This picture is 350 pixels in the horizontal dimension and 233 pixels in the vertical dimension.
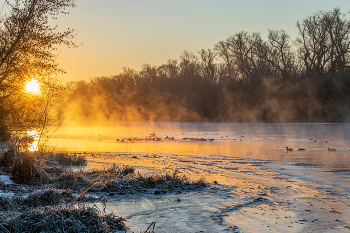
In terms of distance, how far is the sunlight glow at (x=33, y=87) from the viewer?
1098 cm

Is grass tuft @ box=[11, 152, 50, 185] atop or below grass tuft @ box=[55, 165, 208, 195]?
atop

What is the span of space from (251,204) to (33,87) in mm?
7793

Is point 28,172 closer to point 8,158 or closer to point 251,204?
point 8,158

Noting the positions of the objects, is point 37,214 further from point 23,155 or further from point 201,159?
point 201,159

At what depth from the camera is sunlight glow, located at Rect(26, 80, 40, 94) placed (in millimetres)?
10977

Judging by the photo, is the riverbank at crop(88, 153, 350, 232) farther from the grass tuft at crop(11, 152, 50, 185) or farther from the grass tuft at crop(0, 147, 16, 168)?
the grass tuft at crop(0, 147, 16, 168)

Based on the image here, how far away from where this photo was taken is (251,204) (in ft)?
23.5

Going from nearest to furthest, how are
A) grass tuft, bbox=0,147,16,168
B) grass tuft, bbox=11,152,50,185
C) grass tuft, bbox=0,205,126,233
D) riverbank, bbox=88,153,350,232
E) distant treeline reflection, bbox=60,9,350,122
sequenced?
grass tuft, bbox=0,205,126,233
riverbank, bbox=88,153,350,232
grass tuft, bbox=11,152,50,185
grass tuft, bbox=0,147,16,168
distant treeline reflection, bbox=60,9,350,122

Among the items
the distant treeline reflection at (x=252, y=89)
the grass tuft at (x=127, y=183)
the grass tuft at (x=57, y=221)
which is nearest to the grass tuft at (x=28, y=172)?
the grass tuft at (x=127, y=183)

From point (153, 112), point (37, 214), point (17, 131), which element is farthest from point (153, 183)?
point (153, 112)

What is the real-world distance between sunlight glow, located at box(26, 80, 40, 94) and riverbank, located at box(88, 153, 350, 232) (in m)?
4.33

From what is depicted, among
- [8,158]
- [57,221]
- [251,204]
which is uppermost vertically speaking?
[8,158]

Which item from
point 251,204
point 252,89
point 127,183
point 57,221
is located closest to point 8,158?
point 127,183

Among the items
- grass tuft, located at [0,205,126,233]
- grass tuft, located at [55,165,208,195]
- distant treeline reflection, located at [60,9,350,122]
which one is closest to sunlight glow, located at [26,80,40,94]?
grass tuft, located at [55,165,208,195]
